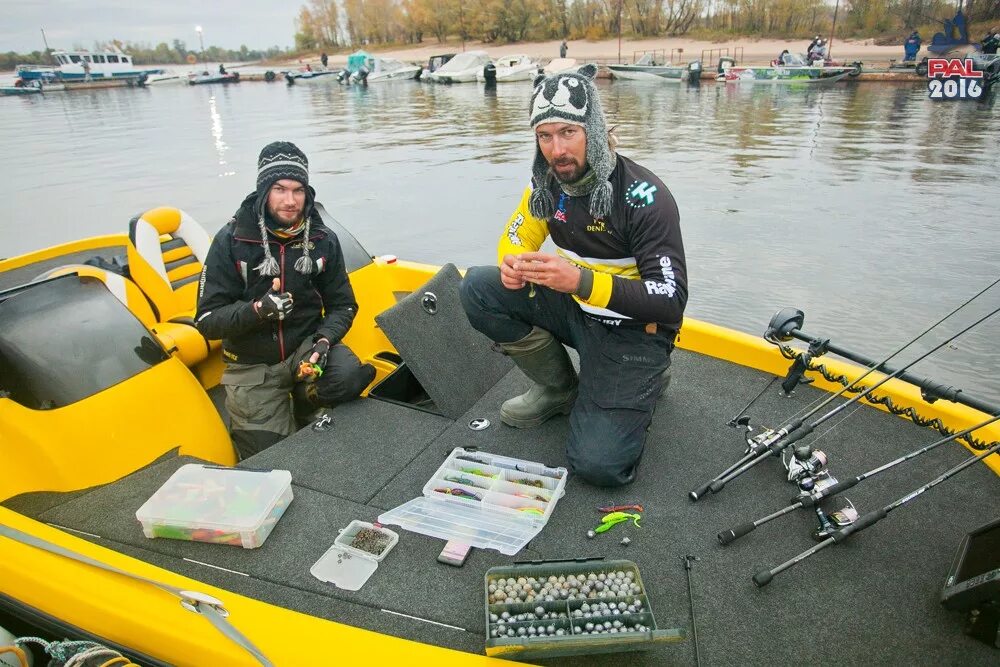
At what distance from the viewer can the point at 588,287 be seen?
207 cm

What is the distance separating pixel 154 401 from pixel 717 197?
30.4 feet

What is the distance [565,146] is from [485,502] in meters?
1.30

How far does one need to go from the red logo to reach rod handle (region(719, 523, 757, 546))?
98.9 ft

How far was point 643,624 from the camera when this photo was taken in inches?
60.4

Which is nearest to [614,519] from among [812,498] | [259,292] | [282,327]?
[812,498]

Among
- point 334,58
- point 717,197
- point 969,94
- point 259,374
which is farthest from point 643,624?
point 334,58

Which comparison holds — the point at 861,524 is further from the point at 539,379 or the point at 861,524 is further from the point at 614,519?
the point at 539,379

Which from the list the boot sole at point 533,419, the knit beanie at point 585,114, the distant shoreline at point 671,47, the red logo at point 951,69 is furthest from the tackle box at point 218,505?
the distant shoreline at point 671,47

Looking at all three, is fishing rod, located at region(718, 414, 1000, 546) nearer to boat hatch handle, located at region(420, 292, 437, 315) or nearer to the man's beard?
the man's beard

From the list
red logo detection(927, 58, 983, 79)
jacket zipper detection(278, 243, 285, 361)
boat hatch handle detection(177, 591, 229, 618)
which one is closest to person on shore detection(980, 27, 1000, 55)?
red logo detection(927, 58, 983, 79)

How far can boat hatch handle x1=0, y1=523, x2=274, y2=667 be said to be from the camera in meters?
1.45

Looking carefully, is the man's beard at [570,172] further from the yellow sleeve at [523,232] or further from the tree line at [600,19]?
the tree line at [600,19]

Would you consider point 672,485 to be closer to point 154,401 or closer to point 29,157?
point 154,401

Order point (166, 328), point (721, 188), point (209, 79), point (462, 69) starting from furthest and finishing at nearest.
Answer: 1. point (209, 79)
2. point (462, 69)
3. point (721, 188)
4. point (166, 328)
